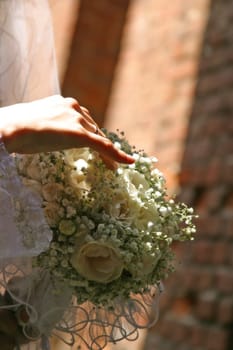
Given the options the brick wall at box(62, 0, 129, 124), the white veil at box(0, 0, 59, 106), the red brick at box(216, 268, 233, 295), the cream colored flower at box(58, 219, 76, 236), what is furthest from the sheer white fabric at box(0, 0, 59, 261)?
the brick wall at box(62, 0, 129, 124)

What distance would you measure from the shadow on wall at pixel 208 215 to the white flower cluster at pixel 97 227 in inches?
68.6

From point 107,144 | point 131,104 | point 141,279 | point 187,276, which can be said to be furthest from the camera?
point 131,104

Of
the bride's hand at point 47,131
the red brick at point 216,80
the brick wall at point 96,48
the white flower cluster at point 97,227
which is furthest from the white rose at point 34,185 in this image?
the brick wall at point 96,48

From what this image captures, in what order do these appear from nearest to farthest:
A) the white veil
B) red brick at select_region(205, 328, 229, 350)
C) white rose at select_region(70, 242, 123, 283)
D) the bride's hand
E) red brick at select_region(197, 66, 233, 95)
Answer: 1. the bride's hand
2. white rose at select_region(70, 242, 123, 283)
3. the white veil
4. red brick at select_region(205, 328, 229, 350)
5. red brick at select_region(197, 66, 233, 95)

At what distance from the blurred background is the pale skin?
6.34 feet

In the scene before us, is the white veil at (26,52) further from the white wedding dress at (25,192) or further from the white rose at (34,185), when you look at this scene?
the white rose at (34,185)

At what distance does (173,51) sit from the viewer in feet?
14.0

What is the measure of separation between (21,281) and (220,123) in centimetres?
221

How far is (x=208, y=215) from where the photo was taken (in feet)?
11.9

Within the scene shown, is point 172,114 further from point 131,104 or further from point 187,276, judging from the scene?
point 187,276

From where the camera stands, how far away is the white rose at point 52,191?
1.61m

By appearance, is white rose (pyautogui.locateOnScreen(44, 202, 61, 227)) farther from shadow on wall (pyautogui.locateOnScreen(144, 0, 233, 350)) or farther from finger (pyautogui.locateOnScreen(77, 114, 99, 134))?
shadow on wall (pyautogui.locateOnScreen(144, 0, 233, 350))

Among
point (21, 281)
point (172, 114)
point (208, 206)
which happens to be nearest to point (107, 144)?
point (21, 281)

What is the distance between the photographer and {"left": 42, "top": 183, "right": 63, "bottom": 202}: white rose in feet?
5.28
